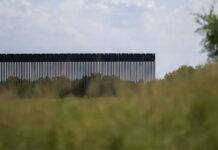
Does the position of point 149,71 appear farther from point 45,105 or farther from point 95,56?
point 45,105

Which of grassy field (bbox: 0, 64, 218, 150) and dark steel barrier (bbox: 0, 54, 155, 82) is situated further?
dark steel barrier (bbox: 0, 54, 155, 82)

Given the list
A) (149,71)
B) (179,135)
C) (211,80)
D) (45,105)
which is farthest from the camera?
(149,71)

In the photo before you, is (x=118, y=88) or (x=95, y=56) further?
(x=95, y=56)

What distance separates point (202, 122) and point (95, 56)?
83.0ft

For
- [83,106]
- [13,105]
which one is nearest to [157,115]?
[83,106]

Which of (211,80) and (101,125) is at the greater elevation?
(211,80)

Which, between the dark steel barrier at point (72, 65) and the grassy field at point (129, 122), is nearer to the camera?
the grassy field at point (129, 122)

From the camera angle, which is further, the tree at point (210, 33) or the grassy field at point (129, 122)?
the tree at point (210, 33)

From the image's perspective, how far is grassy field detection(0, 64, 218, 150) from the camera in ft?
28.7

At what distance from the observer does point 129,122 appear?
9.20 meters

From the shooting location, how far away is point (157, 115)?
9336 millimetres

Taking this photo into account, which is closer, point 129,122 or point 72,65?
point 129,122

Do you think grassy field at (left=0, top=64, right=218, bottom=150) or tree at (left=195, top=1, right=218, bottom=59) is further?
tree at (left=195, top=1, right=218, bottom=59)

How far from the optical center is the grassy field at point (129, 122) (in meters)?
8.75
